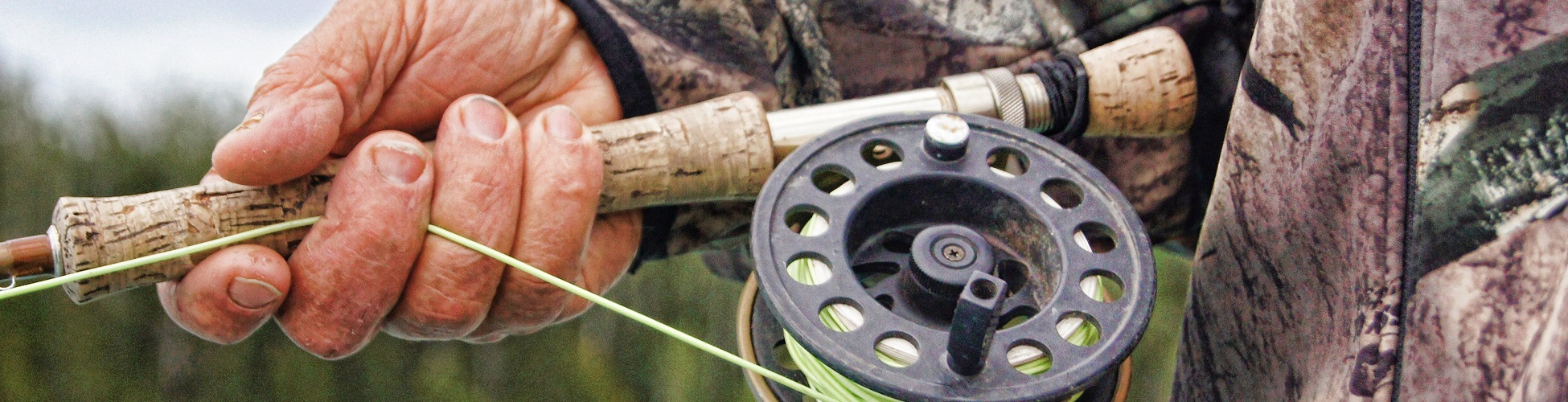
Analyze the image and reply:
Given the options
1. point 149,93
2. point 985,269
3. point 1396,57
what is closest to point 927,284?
point 985,269

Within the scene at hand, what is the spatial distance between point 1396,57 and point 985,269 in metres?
0.43

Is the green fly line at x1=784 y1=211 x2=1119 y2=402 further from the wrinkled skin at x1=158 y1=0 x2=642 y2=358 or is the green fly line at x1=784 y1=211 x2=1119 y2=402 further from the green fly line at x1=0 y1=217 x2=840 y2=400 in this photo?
the wrinkled skin at x1=158 y1=0 x2=642 y2=358

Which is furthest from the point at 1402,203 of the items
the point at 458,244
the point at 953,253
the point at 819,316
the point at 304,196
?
the point at 304,196

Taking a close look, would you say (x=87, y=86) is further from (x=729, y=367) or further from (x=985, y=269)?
(x=985, y=269)

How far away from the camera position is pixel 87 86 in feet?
10.8

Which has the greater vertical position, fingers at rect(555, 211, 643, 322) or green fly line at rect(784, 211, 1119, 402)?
green fly line at rect(784, 211, 1119, 402)

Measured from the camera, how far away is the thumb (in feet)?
4.07

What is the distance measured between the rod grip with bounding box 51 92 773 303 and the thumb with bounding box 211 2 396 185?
0.10 feet

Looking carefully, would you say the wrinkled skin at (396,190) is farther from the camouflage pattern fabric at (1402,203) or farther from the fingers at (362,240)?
the camouflage pattern fabric at (1402,203)

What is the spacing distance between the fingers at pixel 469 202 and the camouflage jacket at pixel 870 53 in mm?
307

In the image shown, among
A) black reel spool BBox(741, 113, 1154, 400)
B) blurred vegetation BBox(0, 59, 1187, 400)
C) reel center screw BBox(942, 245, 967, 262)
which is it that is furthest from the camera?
blurred vegetation BBox(0, 59, 1187, 400)

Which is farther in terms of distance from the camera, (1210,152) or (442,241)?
(1210,152)

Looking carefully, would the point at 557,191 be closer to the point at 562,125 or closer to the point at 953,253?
the point at 562,125

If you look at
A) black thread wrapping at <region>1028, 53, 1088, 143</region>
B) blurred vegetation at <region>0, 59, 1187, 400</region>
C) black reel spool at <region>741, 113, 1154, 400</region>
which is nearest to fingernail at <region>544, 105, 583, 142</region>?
black reel spool at <region>741, 113, 1154, 400</region>
